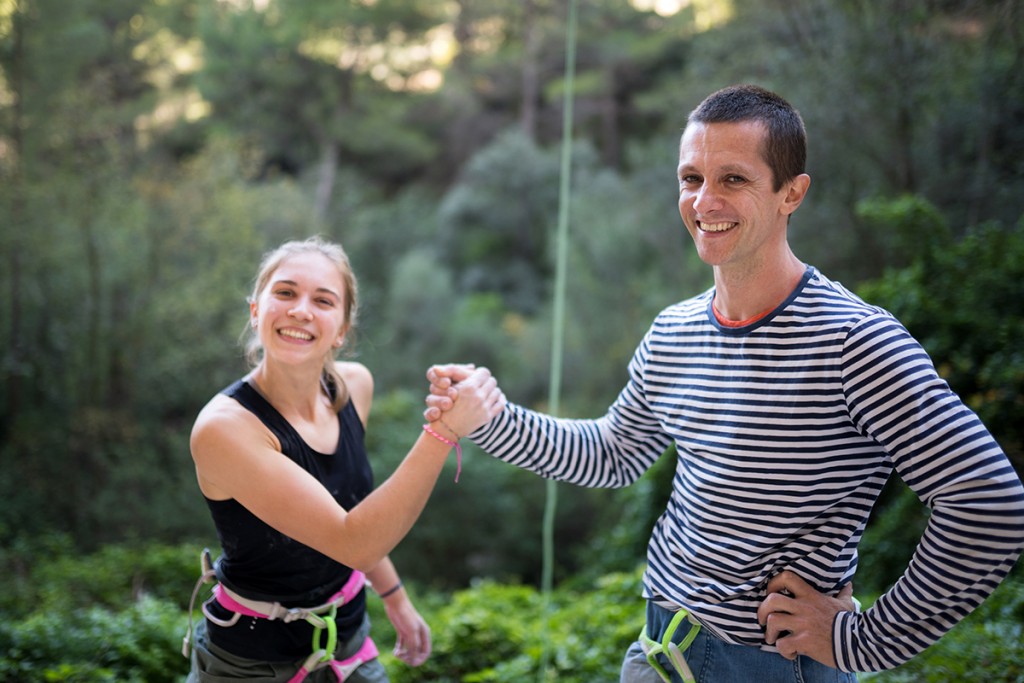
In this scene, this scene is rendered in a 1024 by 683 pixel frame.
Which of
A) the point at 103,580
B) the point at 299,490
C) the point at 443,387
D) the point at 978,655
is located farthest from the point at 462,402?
the point at 103,580

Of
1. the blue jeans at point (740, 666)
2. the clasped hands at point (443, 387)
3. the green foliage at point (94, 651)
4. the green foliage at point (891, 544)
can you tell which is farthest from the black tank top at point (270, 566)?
the green foliage at point (891, 544)

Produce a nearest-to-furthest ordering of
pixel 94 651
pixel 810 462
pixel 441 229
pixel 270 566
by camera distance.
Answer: pixel 810 462
pixel 270 566
pixel 94 651
pixel 441 229

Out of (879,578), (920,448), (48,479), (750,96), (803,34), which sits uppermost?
(803,34)

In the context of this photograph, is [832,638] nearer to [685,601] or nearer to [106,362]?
[685,601]

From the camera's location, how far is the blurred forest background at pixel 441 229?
4.25m

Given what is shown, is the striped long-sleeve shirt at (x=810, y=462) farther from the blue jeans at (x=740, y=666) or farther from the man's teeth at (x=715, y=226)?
the man's teeth at (x=715, y=226)

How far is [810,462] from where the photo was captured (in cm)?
127

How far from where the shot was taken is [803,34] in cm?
725

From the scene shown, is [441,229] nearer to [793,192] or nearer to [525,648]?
[525,648]

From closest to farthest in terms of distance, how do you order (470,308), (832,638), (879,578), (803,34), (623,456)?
1. (832,638)
2. (623,456)
3. (879,578)
4. (803,34)
5. (470,308)

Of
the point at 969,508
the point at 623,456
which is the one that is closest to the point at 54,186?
the point at 623,456

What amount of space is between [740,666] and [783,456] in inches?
13.2

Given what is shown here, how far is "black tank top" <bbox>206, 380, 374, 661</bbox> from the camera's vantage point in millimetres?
1646

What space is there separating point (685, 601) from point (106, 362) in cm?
1014
